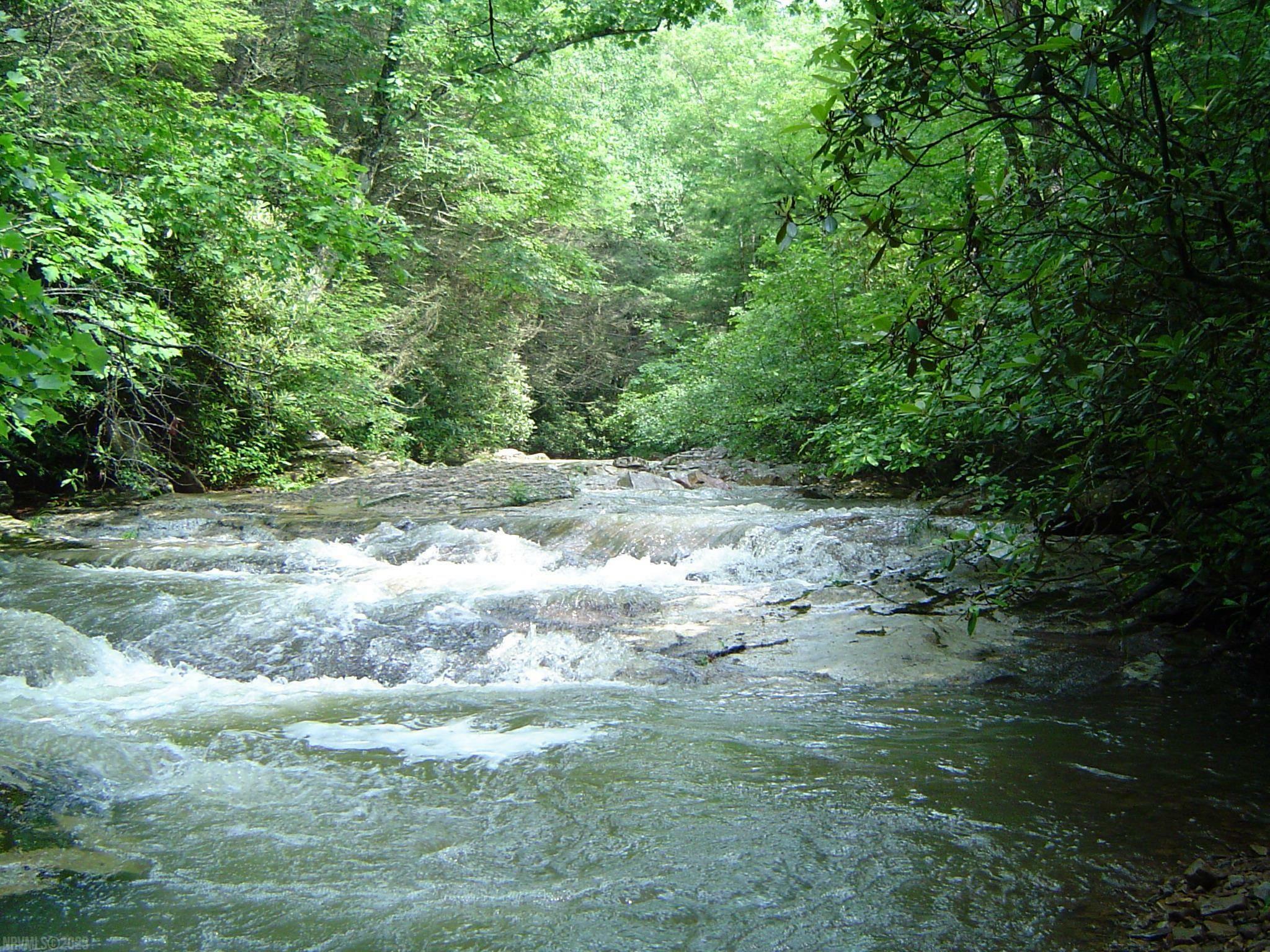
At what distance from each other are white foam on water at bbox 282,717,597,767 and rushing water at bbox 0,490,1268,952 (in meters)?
0.02

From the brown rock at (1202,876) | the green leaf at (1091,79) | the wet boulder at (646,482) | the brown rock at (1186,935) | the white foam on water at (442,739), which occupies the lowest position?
the white foam on water at (442,739)

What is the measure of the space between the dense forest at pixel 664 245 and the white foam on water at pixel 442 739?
7.57ft

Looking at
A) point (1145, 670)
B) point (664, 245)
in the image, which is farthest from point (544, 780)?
point (664, 245)

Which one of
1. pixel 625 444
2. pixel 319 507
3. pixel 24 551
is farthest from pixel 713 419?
pixel 24 551

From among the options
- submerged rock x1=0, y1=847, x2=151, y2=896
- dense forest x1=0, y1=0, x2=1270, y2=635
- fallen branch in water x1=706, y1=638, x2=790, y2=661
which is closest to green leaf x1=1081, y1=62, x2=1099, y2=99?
dense forest x1=0, y1=0, x2=1270, y2=635

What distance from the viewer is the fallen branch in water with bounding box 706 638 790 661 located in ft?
20.1

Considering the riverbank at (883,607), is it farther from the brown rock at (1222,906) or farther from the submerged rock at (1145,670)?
the brown rock at (1222,906)

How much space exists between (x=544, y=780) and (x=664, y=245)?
86.0 feet

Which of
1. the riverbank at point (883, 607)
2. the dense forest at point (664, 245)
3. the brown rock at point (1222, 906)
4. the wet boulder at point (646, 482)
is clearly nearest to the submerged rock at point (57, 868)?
the dense forest at point (664, 245)

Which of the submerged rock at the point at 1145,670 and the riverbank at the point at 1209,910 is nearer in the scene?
the riverbank at the point at 1209,910

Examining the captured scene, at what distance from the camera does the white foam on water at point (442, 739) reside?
15.0 ft

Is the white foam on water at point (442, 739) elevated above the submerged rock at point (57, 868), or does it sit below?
below

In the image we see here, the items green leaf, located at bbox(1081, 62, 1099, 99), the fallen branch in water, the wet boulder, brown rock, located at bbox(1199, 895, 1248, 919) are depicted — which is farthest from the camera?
the wet boulder

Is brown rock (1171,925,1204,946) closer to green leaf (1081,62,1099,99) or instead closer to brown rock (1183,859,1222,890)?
brown rock (1183,859,1222,890)
